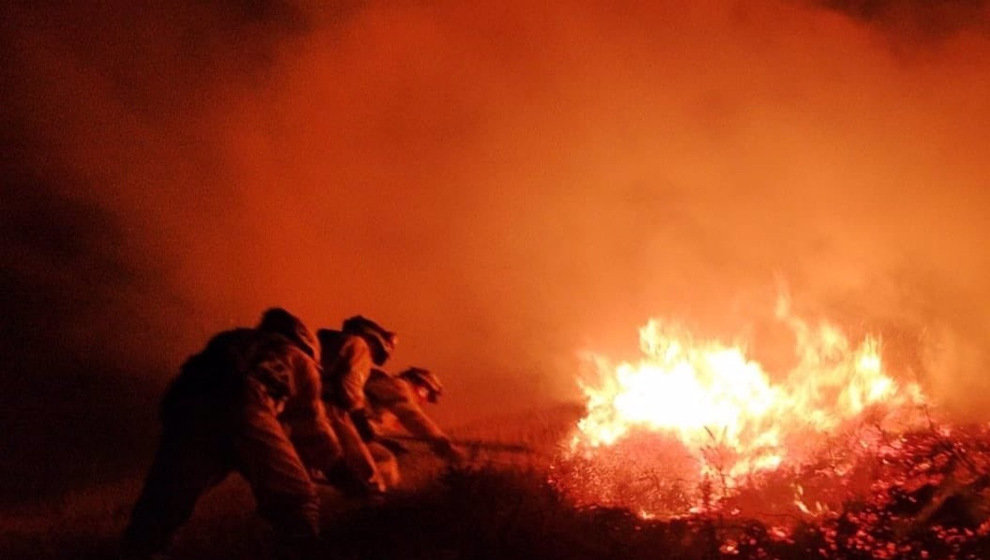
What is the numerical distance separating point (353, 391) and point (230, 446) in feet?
8.28

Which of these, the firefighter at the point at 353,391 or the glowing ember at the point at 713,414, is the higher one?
the glowing ember at the point at 713,414

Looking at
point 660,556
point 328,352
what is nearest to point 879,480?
point 660,556

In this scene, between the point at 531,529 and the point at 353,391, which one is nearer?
the point at 531,529

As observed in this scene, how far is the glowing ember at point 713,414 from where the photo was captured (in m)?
12.6

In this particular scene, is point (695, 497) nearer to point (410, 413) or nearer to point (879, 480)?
point (879, 480)

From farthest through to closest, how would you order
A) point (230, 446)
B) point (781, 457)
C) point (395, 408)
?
point (781, 457) → point (395, 408) → point (230, 446)

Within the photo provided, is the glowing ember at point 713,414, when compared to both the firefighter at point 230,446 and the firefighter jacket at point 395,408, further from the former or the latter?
the firefighter at point 230,446

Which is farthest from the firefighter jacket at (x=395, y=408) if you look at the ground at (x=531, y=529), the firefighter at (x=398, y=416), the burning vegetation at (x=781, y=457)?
the burning vegetation at (x=781, y=457)

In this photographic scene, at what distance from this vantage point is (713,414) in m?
15.3

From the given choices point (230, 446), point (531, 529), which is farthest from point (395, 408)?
point (531, 529)

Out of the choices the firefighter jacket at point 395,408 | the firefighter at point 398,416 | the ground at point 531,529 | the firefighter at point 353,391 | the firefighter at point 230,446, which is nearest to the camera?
the firefighter at point 230,446

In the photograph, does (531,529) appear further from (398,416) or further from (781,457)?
(781,457)

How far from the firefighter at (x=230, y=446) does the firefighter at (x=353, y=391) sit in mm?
1160

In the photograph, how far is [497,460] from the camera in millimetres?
12680
